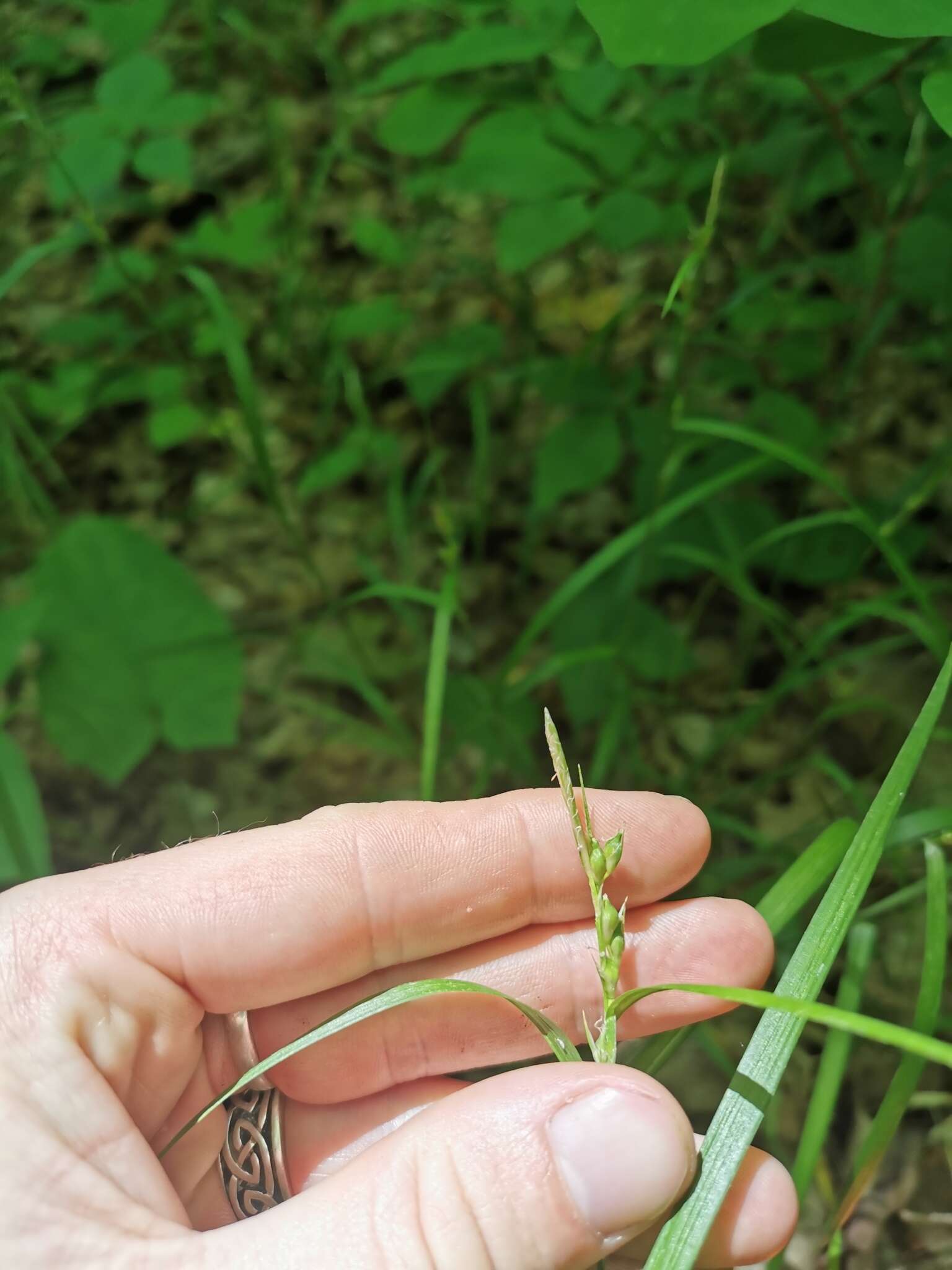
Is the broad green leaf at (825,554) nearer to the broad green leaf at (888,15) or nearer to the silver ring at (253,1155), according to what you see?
the broad green leaf at (888,15)

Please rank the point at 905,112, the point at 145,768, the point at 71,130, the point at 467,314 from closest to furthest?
the point at 905,112
the point at 71,130
the point at 145,768
the point at 467,314

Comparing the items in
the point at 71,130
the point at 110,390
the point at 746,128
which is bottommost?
the point at 110,390

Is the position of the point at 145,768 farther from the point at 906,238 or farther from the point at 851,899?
the point at 906,238

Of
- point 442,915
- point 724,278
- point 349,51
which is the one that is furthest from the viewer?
point 349,51

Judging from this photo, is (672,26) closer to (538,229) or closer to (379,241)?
(538,229)

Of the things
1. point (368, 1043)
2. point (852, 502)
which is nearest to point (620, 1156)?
point (368, 1043)

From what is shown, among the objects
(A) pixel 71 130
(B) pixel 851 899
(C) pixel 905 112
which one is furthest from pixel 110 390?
(B) pixel 851 899

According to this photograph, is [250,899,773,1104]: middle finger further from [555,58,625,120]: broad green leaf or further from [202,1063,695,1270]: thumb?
[555,58,625,120]: broad green leaf
